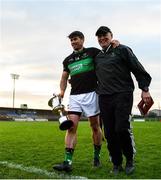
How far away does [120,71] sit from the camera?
21.0 ft

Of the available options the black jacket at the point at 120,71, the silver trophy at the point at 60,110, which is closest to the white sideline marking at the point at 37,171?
the silver trophy at the point at 60,110

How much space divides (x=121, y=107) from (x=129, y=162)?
0.84 m

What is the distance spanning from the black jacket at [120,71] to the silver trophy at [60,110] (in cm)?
68

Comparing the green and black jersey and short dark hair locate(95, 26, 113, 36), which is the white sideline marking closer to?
the green and black jersey

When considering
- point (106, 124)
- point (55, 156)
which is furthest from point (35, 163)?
point (106, 124)

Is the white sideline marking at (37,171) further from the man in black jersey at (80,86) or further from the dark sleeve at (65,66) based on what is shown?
the dark sleeve at (65,66)

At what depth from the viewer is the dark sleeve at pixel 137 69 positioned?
6.30 meters

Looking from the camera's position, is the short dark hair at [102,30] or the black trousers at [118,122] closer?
the black trousers at [118,122]

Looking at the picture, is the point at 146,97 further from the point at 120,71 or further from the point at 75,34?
the point at 75,34

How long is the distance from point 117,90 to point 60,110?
1055 mm

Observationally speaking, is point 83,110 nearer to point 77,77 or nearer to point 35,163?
point 77,77

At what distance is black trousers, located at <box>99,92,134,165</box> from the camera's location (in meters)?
6.21

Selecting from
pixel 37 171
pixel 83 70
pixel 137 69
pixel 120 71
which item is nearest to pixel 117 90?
pixel 120 71

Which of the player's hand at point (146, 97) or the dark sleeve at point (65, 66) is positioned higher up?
the dark sleeve at point (65, 66)
